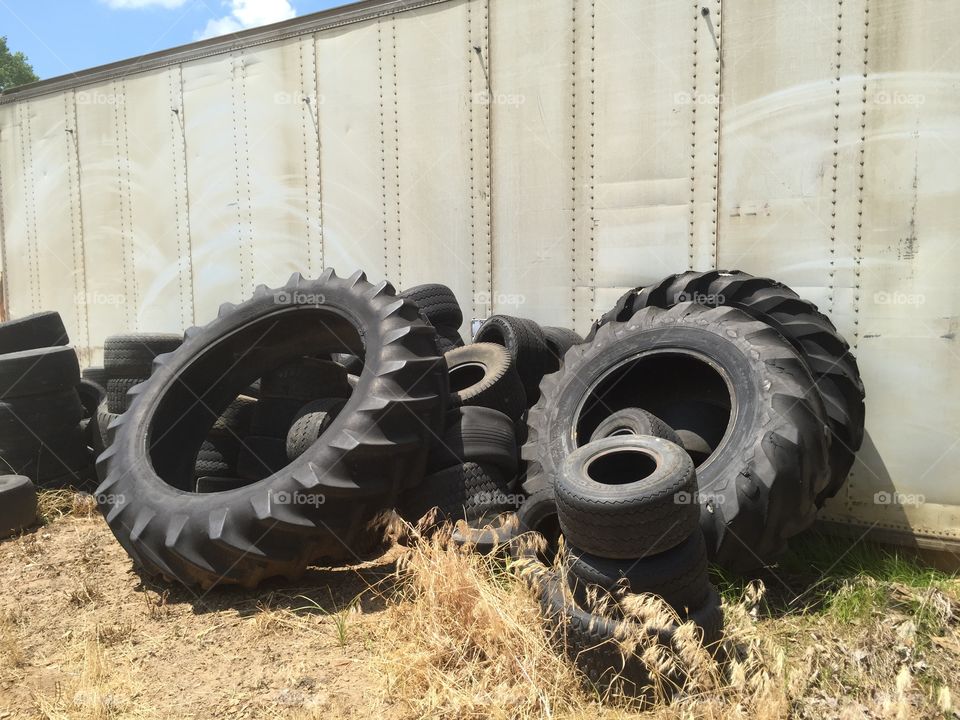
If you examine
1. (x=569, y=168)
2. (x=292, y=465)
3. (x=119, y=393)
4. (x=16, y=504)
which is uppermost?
(x=569, y=168)

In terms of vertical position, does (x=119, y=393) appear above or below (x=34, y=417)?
above

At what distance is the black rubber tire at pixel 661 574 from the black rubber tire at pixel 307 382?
273 centimetres

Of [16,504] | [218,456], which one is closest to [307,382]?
[218,456]

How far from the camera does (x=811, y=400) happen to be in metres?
3.65

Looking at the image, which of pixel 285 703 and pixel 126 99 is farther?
pixel 126 99

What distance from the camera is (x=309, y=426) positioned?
4570mm

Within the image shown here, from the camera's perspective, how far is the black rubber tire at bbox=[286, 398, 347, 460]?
4535 millimetres

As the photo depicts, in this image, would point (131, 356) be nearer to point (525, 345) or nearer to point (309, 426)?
point (309, 426)

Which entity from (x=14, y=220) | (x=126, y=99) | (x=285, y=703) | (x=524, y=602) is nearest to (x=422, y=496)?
(x=524, y=602)

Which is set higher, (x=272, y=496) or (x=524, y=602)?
(x=272, y=496)

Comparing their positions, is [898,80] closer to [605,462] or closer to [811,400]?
[811,400]

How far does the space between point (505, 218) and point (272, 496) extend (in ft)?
9.25

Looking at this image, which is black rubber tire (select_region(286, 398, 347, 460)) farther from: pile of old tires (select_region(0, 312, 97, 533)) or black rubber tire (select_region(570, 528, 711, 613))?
pile of old tires (select_region(0, 312, 97, 533))

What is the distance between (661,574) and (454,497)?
160cm
